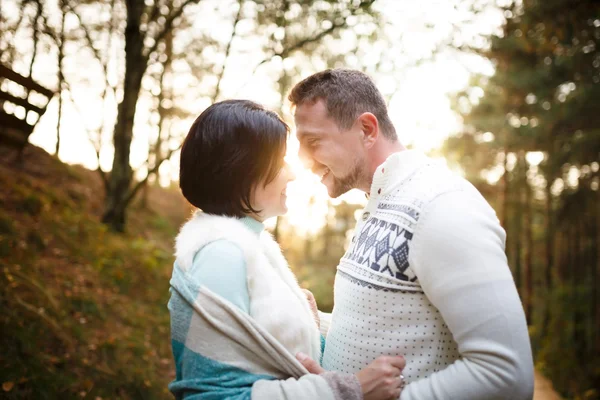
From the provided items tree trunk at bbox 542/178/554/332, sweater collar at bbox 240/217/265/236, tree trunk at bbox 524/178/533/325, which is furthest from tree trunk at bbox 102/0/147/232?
tree trunk at bbox 542/178/554/332

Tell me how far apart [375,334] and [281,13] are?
5.03m

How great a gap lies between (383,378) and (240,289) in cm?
60

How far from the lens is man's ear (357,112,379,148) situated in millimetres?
2189

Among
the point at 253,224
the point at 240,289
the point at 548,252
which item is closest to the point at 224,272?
the point at 240,289

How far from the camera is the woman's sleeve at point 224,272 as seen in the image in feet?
5.36

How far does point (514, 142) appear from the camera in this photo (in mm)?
13055

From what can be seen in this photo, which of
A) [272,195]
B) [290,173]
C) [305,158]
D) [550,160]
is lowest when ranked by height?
[272,195]

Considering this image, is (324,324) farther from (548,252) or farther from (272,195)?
(548,252)

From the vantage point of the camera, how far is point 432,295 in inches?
61.5

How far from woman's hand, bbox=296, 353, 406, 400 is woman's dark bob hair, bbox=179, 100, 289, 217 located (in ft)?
2.57

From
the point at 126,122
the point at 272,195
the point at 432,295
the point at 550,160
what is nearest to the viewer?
the point at 432,295

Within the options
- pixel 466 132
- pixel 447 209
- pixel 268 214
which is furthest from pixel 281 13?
pixel 466 132

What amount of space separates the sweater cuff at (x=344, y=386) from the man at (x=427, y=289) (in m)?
0.12

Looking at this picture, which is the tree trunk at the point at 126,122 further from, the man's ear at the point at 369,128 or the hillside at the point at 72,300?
the man's ear at the point at 369,128
